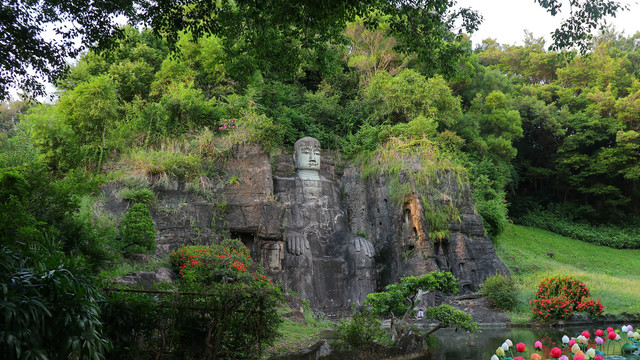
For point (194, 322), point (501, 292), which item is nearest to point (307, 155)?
point (501, 292)

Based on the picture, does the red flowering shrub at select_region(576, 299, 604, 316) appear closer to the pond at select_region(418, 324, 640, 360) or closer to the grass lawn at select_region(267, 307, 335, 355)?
the pond at select_region(418, 324, 640, 360)

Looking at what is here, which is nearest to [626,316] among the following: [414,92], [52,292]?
[414,92]

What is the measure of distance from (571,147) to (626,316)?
17.9 meters

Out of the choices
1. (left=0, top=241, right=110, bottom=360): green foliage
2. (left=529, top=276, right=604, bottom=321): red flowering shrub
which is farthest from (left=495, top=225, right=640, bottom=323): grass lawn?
(left=0, top=241, right=110, bottom=360): green foliage

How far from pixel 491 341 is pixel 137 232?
8143 mm

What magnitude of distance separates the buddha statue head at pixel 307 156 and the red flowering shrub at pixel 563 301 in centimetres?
A: 796

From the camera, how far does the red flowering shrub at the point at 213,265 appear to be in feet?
31.5

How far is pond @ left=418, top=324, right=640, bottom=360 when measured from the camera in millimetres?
8414

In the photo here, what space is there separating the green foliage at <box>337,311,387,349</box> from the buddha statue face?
770cm

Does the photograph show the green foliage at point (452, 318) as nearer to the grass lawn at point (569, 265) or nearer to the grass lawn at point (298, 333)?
the grass lawn at point (298, 333)

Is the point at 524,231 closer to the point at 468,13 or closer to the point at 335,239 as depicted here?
the point at 335,239

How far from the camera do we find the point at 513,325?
13164 mm

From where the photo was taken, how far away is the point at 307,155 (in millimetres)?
15477

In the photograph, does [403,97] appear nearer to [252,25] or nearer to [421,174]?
[421,174]
